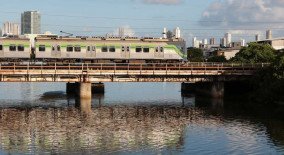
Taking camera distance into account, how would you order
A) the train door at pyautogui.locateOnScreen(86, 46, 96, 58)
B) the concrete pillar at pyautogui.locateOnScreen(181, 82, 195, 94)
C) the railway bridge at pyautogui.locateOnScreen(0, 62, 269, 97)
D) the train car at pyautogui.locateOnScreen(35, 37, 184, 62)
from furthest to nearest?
the concrete pillar at pyautogui.locateOnScreen(181, 82, 195, 94) → the train door at pyautogui.locateOnScreen(86, 46, 96, 58) → the train car at pyautogui.locateOnScreen(35, 37, 184, 62) → the railway bridge at pyautogui.locateOnScreen(0, 62, 269, 97)

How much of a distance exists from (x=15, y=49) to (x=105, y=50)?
13800mm

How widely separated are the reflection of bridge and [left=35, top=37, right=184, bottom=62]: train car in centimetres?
181

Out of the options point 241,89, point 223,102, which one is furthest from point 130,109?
point 241,89

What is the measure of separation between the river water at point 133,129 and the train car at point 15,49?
27.2 feet

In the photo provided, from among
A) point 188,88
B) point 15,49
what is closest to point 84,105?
point 15,49

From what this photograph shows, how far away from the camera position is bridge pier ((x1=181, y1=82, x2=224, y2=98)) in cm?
8019

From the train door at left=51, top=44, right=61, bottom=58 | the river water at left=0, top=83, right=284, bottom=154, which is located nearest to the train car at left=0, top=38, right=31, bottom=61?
the train door at left=51, top=44, right=61, bottom=58

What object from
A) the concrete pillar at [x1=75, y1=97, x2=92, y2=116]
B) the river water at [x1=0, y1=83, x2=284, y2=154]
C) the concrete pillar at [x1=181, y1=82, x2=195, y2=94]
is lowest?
the river water at [x1=0, y1=83, x2=284, y2=154]

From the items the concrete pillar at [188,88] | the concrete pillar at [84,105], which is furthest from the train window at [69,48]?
the concrete pillar at [188,88]

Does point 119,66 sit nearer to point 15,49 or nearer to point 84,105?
point 84,105

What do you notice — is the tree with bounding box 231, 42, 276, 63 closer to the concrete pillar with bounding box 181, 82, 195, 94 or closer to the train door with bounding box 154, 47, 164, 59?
the concrete pillar with bounding box 181, 82, 195, 94

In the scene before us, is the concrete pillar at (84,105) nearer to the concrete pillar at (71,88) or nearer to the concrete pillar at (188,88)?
the concrete pillar at (71,88)

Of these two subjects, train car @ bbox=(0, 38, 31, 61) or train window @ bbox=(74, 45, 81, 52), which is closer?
train car @ bbox=(0, 38, 31, 61)

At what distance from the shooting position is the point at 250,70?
79.6 m
